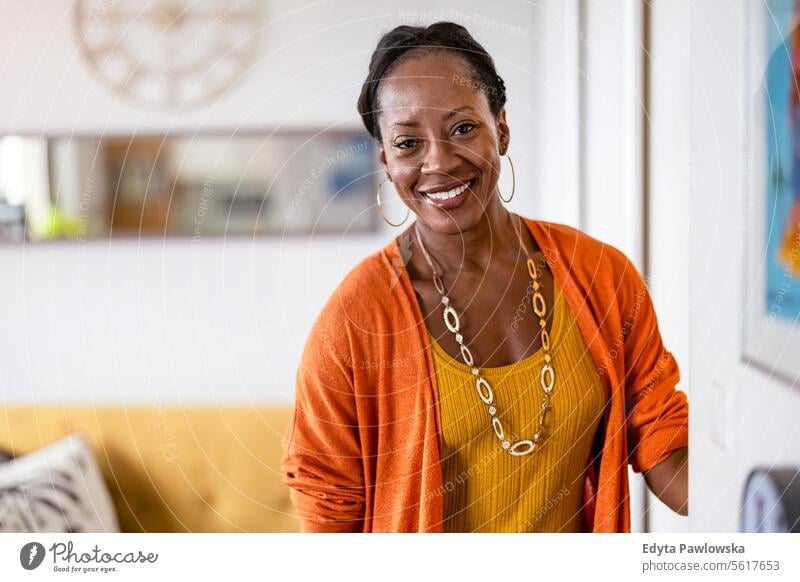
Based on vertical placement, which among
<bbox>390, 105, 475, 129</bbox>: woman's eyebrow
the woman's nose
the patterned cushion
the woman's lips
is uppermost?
<bbox>390, 105, 475, 129</bbox>: woman's eyebrow

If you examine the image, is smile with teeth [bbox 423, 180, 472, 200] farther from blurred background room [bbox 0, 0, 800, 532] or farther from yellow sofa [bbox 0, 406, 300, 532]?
yellow sofa [bbox 0, 406, 300, 532]

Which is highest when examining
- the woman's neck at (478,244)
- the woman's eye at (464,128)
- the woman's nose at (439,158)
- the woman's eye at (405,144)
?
the woman's eye at (464,128)

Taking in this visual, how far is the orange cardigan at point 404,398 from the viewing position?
45 cm

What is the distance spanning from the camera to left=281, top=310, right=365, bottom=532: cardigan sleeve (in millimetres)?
458

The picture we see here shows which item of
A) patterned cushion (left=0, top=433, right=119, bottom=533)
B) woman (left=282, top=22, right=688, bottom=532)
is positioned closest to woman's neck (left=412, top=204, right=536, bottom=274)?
woman (left=282, top=22, right=688, bottom=532)

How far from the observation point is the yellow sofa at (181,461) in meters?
0.49

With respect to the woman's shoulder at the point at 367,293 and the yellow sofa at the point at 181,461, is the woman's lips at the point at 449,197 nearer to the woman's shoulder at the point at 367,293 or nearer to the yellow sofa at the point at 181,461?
the woman's shoulder at the point at 367,293

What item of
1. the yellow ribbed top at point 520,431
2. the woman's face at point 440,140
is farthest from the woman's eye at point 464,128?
the yellow ribbed top at point 520,431

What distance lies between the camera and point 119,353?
487 mm

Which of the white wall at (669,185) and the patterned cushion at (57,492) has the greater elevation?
the white wall at (669,185)

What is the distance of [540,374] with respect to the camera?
46 cm

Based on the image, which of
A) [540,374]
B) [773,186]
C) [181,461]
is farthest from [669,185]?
[181,461]

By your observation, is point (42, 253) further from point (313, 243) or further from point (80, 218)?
point (313, 243)

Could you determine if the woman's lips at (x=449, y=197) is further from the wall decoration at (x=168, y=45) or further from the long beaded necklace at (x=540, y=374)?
the wall decoration at (x=168, y=45)
